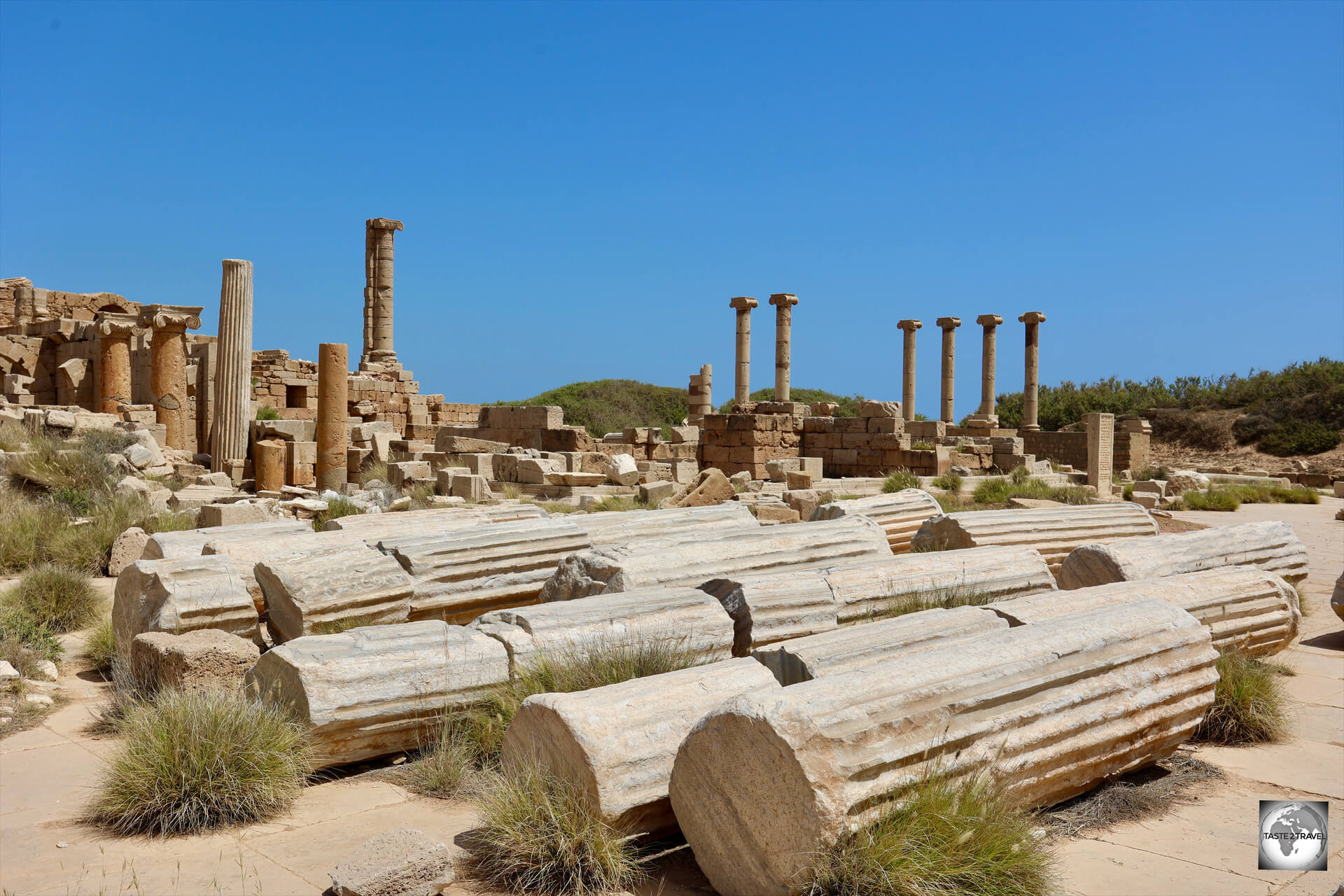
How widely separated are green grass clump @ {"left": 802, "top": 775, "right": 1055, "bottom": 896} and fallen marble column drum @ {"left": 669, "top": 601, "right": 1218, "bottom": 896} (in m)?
0.05

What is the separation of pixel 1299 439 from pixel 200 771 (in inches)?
1458

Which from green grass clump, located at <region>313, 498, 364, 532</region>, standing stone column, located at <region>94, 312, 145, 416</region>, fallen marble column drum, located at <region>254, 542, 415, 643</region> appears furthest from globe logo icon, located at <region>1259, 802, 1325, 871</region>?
standing stone column, located at <region>94, 312, 145, 416</region>

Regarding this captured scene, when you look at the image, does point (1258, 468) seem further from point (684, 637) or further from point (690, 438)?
point (684, 637)

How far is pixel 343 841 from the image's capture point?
142 inches

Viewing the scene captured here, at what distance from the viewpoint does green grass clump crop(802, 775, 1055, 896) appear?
9.49 ft

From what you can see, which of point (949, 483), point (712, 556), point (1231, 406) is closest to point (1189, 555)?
point (712, 556)

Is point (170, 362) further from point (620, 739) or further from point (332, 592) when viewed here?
point (620, 739)

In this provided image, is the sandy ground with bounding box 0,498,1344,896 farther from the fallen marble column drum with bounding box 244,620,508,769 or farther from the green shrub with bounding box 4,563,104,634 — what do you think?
the green shrub with bounding box 4,563,104,634

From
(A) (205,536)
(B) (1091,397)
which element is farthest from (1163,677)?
(B) (1091,397)

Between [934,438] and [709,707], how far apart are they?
22.3 meters

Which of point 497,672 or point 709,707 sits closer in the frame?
point 709,707

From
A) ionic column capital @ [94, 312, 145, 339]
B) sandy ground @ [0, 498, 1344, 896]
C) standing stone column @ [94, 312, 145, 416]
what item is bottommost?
sandy ground @ [0, 498, 1344, 896]

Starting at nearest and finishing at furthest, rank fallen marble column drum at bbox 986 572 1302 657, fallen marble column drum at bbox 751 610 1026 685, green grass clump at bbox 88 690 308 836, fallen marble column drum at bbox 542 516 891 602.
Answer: green grass clump at bbox 88 690 308 836 < fallen marble column drum at bbox 751 610 1026 685 < fallen marble column drum at bbox 986 572 1302 657 < fallen marble column drum at bbox 542 516 891 602

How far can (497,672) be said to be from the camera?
15.0 feet
